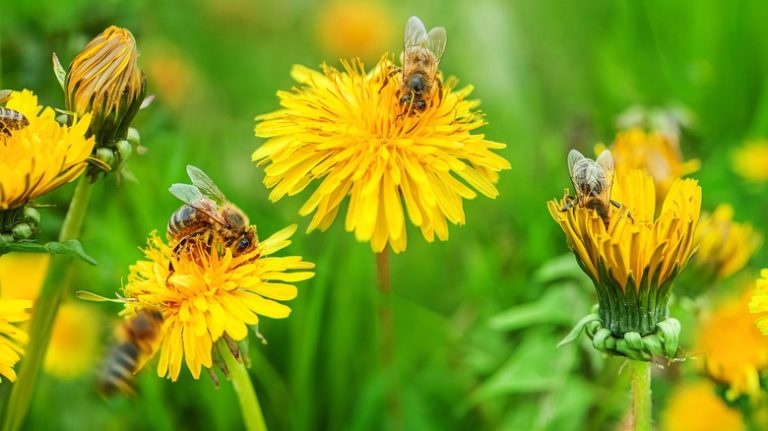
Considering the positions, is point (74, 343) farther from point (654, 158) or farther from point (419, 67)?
point (654, 158)

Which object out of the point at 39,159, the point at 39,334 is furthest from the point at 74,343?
the point at 39,159

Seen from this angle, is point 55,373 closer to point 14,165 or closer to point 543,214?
point 14,165

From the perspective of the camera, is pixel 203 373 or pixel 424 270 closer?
pixel 203 373

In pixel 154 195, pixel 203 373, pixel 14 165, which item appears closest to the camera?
pixel 14 165

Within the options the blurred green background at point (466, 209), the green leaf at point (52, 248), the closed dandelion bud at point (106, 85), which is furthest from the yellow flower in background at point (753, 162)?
the green leaf at point (52, 248)

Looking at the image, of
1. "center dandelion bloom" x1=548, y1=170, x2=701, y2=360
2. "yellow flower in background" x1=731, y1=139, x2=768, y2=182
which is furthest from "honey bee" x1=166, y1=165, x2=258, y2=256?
"yellow flower in background" x1=731, y1=139, x2=768, y2=182

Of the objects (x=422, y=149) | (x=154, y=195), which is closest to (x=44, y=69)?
(x=154, y=195)
